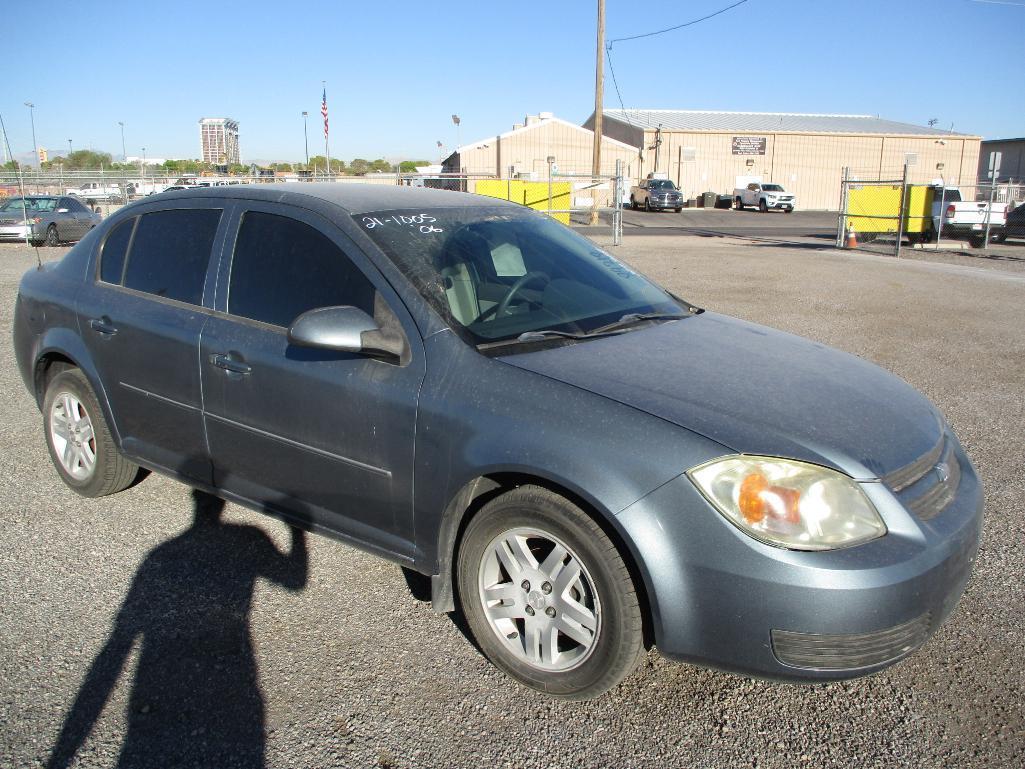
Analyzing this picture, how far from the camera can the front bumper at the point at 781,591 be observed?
2371 mm

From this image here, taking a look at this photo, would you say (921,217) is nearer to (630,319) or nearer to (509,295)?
(630,319)

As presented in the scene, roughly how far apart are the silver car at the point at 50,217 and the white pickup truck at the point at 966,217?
22.4 metres

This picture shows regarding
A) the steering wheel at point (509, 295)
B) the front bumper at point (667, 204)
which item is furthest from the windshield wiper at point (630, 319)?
the front bumper at point (667, 204)

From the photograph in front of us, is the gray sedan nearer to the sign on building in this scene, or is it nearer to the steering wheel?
the steering wheel

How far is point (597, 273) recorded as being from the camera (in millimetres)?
3908

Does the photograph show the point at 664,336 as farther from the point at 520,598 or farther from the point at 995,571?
the point at 995,571

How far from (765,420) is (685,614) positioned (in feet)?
2.15

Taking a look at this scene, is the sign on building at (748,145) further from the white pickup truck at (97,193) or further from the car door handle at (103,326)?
the car door handle at (103,326)

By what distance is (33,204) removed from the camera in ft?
72.2

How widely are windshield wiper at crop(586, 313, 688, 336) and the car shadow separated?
5.52ft

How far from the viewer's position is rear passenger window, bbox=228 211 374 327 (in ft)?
10.7

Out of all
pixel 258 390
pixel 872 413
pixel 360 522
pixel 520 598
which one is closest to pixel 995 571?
pixel 872 413

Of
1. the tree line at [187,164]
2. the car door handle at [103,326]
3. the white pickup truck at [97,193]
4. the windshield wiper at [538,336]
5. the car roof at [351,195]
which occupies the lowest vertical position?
the car door handle at [103,326]

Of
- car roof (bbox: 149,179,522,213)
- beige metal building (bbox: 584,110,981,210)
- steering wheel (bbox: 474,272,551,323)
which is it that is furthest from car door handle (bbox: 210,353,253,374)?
beige metal building (bbox: 584,110,981,210)
